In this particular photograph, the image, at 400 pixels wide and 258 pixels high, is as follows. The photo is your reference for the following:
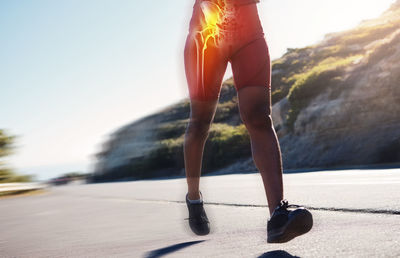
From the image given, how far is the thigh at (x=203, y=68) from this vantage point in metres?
3.24

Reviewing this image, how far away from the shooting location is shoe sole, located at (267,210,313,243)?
8.23 ft

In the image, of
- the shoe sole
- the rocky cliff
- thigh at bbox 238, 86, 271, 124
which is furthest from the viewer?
the rocky cliff

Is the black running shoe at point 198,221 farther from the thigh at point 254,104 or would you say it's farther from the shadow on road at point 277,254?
the shadow on road at point 277,254

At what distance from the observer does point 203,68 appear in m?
3.27

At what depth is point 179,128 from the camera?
98.9ft

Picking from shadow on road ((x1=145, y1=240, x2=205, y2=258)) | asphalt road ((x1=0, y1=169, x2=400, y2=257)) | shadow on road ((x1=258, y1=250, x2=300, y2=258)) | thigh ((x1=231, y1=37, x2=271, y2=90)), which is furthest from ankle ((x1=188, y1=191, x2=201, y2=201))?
shadow on road ((x1=258, y1=250, x2=300, y2=258))

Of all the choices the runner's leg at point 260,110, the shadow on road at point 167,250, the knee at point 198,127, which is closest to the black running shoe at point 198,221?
the shadow on road at point 167,250
